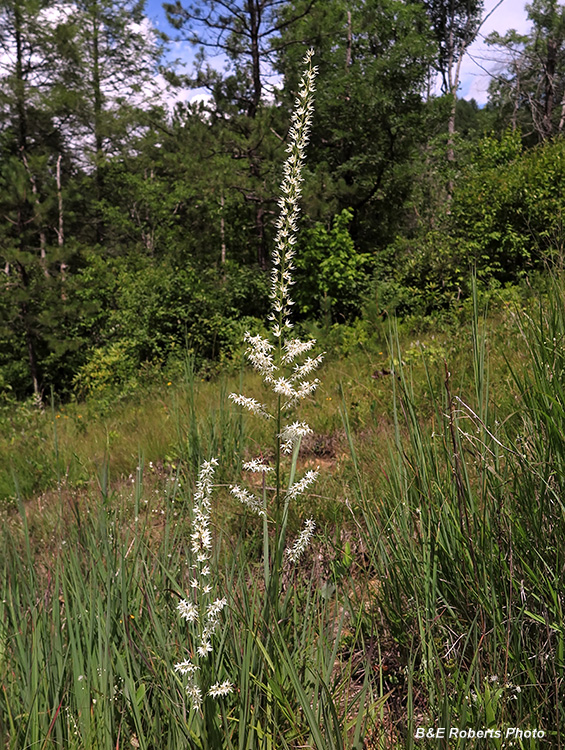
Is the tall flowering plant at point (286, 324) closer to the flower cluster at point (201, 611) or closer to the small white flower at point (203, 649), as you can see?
the flower cluster at point (201, 611)

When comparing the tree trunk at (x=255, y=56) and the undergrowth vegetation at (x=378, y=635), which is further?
the tree trunk at (x=255, y=56)

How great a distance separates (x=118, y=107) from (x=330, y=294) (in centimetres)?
1624

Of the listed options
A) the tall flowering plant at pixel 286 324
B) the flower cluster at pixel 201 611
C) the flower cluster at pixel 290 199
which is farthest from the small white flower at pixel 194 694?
the flower cluster at pixel 290 199

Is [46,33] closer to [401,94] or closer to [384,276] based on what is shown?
[401,94]

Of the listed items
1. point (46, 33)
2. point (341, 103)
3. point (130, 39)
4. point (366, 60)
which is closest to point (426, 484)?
point (341, 103)

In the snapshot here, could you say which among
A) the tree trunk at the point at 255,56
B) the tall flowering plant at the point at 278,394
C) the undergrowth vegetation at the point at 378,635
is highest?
the tree trunk at the point at 255,56

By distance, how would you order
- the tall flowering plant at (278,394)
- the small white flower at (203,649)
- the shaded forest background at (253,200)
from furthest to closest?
1. the shaded forest background at (253,200)
2. the tall flowering plant at (278,394)
3. the small white flower at (203,649)

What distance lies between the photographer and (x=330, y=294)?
12.6 meters

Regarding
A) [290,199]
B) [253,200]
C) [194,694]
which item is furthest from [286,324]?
[253,200]

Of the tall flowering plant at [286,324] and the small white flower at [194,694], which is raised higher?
the tall flowering plant at [286,324]

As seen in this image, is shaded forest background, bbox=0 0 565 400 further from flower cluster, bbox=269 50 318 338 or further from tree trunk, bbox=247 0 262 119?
flower cluster, bbox=269 50 318 338

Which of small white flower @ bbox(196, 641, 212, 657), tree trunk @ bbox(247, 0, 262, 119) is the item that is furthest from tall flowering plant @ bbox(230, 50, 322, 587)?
tree trunk @ bbox(247, 0, 262, 119)

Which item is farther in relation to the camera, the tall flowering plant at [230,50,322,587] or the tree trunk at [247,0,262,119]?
the tree trunk at [247,0,262,119]

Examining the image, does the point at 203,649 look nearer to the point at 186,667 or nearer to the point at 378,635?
the point at 186,667
